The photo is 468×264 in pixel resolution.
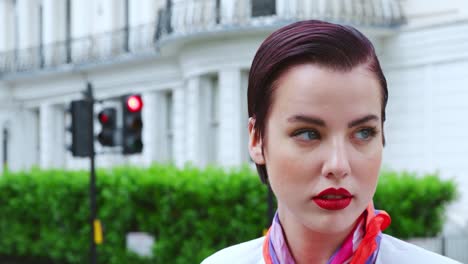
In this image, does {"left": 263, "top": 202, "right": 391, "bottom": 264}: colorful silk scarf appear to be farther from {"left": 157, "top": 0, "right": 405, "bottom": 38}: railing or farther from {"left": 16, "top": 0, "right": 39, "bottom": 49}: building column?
{"left": 16, "top": 0, "right": 39, "bottom": 49}: building column

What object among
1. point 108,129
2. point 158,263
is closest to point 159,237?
point 158,263

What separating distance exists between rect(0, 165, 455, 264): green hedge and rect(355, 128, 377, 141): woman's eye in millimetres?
12477

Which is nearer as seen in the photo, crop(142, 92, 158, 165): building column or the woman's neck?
the woman's neck

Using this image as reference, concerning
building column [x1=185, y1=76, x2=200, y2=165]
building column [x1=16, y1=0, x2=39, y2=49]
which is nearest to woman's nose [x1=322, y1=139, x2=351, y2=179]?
building column [x1=185, y1=76, x2=200, y2=165]

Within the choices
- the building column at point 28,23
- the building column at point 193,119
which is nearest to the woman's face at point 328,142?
the building column at point 193,119

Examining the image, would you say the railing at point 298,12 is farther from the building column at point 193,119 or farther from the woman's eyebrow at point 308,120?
the woman's eyebrow at point 308,120

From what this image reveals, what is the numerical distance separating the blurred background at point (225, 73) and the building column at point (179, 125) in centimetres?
3

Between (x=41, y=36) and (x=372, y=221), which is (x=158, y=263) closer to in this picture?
(x=372, y=221)

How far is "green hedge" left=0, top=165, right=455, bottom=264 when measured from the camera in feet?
49.6

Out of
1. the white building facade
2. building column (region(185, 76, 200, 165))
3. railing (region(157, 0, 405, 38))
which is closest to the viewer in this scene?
the white building facade

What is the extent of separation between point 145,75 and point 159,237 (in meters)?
9.95

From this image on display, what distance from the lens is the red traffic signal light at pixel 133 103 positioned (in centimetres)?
1354

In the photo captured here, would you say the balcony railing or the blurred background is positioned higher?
the balcony railing

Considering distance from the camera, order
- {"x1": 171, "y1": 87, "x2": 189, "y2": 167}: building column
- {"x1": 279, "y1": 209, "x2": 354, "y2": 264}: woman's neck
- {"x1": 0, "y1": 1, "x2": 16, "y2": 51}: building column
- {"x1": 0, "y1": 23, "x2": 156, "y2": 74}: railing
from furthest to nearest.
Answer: {"x1": 0, "y1": 1, "x2": 16, "y2": 51}: building column, {"x1": 0, "y1": 23, "x2": 156, "y2": 74}: railing, {"x1": 171, "y1": 87, "x2": 189, "y2": 167}: building column, {"x1": 279, "y1": 209, "x2": 354, "y2": 264}: woman's neck
